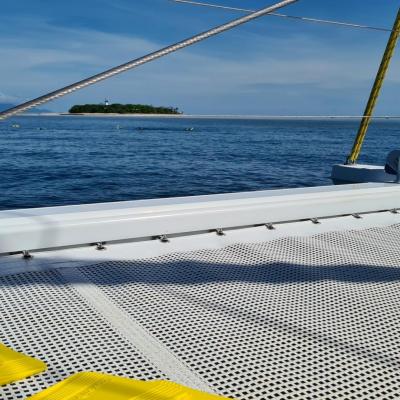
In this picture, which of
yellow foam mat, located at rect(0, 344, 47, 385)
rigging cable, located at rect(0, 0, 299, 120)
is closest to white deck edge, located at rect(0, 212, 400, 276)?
yellow foam mat, located at rect(0, 344, 47, 385)

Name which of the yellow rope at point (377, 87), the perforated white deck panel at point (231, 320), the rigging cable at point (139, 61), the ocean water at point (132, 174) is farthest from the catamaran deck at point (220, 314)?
the ocean water at point (132, 174)

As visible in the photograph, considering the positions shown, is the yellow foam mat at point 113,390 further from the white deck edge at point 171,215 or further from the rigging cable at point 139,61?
the white deck edge at point 171,215

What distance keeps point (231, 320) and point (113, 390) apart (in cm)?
47

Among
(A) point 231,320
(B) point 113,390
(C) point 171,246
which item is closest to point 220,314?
(A) point 231,320

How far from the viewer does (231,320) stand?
54.5 inches

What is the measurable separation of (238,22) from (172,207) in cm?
87

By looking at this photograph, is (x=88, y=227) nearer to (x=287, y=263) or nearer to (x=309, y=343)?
(x=287, y=263)

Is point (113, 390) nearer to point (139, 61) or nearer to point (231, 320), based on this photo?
point (231, 320)

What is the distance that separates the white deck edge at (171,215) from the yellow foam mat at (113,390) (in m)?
0.88

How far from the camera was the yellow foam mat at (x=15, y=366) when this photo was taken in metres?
1.04

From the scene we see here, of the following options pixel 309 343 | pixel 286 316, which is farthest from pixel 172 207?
pixel 309 343

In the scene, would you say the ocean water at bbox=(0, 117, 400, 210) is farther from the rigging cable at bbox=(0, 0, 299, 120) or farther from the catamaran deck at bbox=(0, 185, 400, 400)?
the rigging cable at bbox=(0, 0, 299, 120)

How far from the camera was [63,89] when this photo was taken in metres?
1.26

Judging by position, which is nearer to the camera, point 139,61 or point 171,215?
point 139,61
